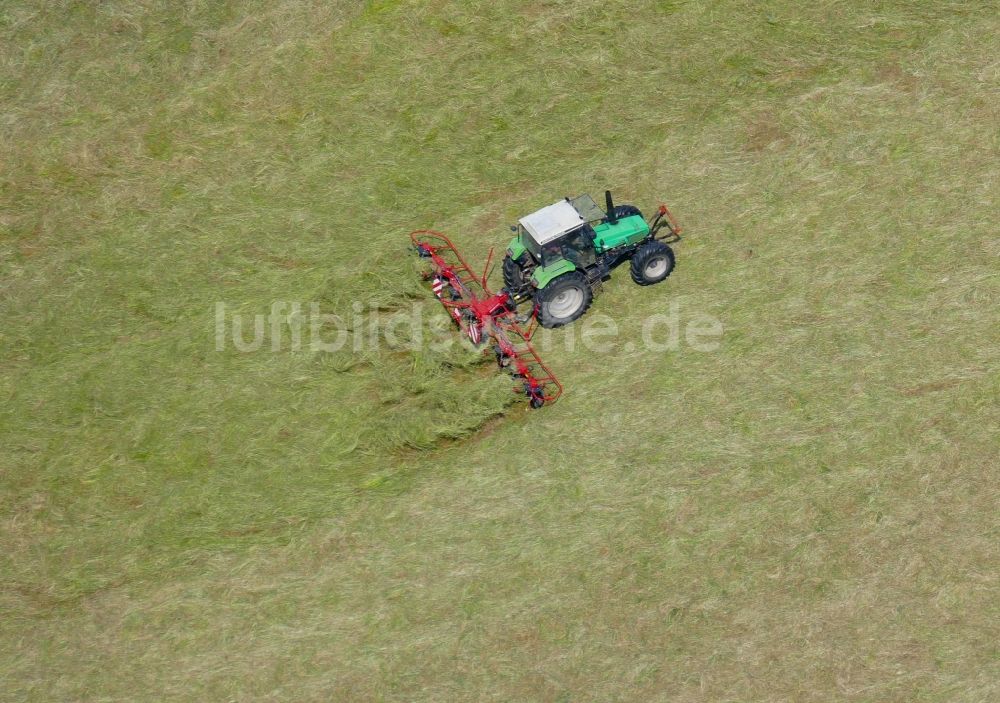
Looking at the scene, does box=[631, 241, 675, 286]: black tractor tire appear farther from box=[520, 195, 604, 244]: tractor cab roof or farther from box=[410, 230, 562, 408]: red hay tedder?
box=[410, 230, 562, 408]: red hay tedder

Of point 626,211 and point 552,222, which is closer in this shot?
point 552,222

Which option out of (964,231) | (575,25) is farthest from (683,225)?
(575,25)

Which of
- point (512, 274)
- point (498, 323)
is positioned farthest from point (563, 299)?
point (498, 323)

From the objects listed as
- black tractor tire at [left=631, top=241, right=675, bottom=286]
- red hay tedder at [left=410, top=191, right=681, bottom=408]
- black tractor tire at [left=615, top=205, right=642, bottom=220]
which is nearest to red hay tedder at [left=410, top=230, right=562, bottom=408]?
red hay tedder at [left=410, top=191, right=681, bottom=408]

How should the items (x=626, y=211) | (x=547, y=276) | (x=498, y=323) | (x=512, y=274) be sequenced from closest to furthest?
(x=547, y=276), (x=498, y=323), (x=512, y=274), (x=626, y=211)

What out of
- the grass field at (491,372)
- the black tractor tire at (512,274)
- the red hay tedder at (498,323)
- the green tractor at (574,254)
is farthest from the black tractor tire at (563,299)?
the grass field at (491,372)

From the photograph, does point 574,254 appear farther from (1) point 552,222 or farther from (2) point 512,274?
(2) point 512,274
